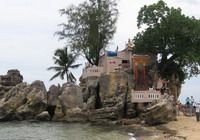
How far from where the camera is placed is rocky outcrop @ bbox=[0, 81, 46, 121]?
4925cm

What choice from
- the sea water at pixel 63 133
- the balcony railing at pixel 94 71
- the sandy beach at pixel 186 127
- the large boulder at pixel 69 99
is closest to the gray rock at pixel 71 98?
the large boulder at pixel 69 99

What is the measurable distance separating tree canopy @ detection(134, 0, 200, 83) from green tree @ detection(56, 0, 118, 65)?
24.8ft

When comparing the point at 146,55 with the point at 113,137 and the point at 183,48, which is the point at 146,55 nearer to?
the point at 183,48

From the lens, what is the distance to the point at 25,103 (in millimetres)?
50250

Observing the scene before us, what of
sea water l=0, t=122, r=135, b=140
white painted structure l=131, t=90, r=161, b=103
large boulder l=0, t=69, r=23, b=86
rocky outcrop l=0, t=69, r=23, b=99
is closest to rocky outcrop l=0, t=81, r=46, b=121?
rocky outcrop l=0, t=69, r=23, b=99

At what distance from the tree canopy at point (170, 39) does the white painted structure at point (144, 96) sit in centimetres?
596

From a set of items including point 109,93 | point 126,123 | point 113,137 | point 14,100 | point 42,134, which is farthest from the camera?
point 14,100

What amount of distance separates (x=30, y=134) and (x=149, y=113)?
930 centimetres

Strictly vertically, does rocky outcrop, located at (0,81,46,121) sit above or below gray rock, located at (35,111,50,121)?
above

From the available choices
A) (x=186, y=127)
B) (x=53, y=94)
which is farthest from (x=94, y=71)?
(x=186, y=127)

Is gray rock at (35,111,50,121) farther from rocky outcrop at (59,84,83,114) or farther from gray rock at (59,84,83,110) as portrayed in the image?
gray rock at (59,84,83,110)

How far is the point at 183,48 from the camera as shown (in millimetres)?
44656

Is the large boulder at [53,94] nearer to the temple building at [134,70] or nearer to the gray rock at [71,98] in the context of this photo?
the gray rock at [71,98]

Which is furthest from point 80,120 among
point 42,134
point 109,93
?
point 42,134
